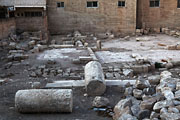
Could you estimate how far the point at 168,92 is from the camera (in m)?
6.73

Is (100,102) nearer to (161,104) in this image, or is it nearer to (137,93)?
(137,93)

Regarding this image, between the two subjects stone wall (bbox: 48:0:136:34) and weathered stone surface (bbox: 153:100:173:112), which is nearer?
weathered stone surface (bbox: 153:100:173:112)

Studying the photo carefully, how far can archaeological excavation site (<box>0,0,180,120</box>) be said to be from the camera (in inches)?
267

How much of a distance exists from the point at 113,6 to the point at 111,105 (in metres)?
18.0

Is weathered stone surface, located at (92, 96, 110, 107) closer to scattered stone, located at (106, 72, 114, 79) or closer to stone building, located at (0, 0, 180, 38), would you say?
scattered stone, located at (106, 72, 114, 79)

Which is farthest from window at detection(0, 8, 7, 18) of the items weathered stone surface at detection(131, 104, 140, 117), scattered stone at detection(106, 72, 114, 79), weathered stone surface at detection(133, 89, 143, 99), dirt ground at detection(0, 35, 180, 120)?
weathered stone surface at detection(131, 104, 140, 117)

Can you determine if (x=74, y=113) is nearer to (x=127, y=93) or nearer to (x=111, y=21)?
(x=127, y=93)

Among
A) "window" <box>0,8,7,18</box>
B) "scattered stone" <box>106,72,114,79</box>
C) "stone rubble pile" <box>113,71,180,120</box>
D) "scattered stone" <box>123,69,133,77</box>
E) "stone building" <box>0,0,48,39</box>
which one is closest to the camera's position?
"stone rubble pile" <box>113,71,180,120</box>

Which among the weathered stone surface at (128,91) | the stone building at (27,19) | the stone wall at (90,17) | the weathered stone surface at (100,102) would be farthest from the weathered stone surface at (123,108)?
the stone wall at (90,17)

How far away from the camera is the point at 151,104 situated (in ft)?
20.5

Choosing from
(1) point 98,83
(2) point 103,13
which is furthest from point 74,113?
(2) point 103,13

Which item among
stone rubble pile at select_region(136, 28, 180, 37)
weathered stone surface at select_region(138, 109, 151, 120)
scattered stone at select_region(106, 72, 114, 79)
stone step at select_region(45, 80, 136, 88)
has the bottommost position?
scattered stone at select_region(106, 72, 114, 79)

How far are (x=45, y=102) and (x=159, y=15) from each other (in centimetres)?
2162

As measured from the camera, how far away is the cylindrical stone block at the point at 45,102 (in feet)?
22.1
